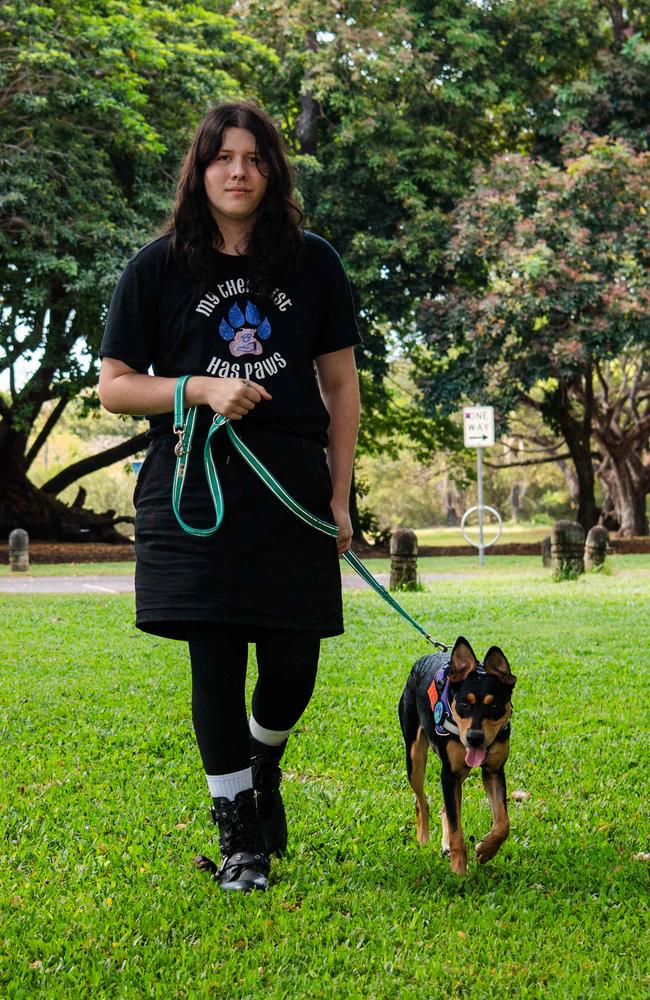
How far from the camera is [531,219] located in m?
21.9

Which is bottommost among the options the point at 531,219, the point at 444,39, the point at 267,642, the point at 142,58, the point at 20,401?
the point at 267,642

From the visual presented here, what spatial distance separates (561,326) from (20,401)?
34.1 ft

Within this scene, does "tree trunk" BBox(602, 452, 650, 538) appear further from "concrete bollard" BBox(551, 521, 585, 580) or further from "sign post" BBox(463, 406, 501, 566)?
"concrete bollard" BBox(551, 521, 585, 580)

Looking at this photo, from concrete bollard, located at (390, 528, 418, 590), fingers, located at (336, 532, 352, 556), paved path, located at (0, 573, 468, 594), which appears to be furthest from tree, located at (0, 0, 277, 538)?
fingers, located at (336, 532, 352, 556)

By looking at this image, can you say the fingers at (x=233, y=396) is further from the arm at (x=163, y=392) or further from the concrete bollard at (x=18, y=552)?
the concrete bollard at (x=18, y=552)

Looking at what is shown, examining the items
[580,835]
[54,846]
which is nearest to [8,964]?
[54,846]

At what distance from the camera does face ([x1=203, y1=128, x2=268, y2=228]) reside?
12.1 ft

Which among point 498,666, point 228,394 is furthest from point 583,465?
point 228,394

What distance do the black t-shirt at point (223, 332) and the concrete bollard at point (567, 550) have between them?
43.5ft

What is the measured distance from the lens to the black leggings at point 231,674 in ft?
12.1

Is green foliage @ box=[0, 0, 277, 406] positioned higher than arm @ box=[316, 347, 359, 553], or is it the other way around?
green foliage @ box=[0, 0, 277, 406]

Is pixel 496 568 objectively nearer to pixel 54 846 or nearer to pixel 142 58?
pixel 142 58

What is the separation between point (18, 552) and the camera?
798 inches

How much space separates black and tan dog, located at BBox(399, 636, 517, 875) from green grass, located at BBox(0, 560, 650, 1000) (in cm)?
20
